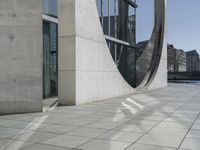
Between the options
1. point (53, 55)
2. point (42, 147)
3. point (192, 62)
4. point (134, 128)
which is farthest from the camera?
point (192, 62)

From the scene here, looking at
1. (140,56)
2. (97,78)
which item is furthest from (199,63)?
(97,78)

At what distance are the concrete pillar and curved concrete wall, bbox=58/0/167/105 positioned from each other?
2094 millimetres

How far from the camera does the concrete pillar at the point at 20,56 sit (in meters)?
9.53

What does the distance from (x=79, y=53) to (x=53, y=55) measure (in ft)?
9.20

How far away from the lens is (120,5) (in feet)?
75.3

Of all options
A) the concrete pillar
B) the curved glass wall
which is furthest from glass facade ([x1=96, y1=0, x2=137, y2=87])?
the concrete pillar

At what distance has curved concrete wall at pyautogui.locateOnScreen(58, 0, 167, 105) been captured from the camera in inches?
472

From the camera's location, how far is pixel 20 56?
9.74m

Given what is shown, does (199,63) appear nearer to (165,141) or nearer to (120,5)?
(120,5)

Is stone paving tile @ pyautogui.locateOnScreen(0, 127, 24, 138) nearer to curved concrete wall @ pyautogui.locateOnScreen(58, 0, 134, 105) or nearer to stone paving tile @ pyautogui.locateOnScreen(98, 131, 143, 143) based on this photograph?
stone paving tile @ pyautogui.locateOnScreen(98, 131, 143, 143)

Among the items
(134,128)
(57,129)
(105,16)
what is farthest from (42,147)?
(105,16)

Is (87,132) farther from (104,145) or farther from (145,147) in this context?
(145,147)

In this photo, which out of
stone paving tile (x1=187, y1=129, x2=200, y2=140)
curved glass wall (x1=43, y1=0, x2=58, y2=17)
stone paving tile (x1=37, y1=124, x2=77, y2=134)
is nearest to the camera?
stone paving tile (x1=187, y1=129, x2=200, y2=140)

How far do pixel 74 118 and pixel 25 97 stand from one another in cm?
194
